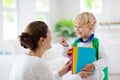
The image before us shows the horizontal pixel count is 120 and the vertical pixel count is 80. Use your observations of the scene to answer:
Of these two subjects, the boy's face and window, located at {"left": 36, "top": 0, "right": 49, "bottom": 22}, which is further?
window, located at {"left": 36, "top": 0, "right": 49, "bottom": 22}

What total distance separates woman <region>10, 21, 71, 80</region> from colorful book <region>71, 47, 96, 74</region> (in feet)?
0.65

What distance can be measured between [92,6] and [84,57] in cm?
517

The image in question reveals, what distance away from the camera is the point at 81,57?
1.65 m

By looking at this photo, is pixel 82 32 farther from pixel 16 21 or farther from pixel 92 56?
pixel 16 21

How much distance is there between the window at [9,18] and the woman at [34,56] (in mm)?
3628

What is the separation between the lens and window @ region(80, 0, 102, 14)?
6.60m

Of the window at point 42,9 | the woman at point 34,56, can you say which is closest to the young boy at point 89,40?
the woman at point 34,56

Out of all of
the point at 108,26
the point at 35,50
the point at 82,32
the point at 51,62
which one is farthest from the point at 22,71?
the point at 108,26

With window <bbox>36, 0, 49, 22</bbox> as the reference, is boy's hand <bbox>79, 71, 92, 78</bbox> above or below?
below

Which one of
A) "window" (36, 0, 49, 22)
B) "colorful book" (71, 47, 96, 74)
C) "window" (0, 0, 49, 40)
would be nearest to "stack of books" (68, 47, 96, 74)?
"colorful book" (71, 47, 96, 74)

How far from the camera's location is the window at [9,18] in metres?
5.15

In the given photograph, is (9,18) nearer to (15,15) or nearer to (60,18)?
(15,15)

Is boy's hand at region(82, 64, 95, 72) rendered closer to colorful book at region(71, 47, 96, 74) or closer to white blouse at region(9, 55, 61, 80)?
colorful book at region(71, 47, 96, 74)

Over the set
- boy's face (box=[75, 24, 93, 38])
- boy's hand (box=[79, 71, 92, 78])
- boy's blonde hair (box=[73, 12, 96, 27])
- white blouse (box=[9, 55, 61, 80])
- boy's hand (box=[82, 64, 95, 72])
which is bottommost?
boy's hand (box=[79, 71, 92, 78])
